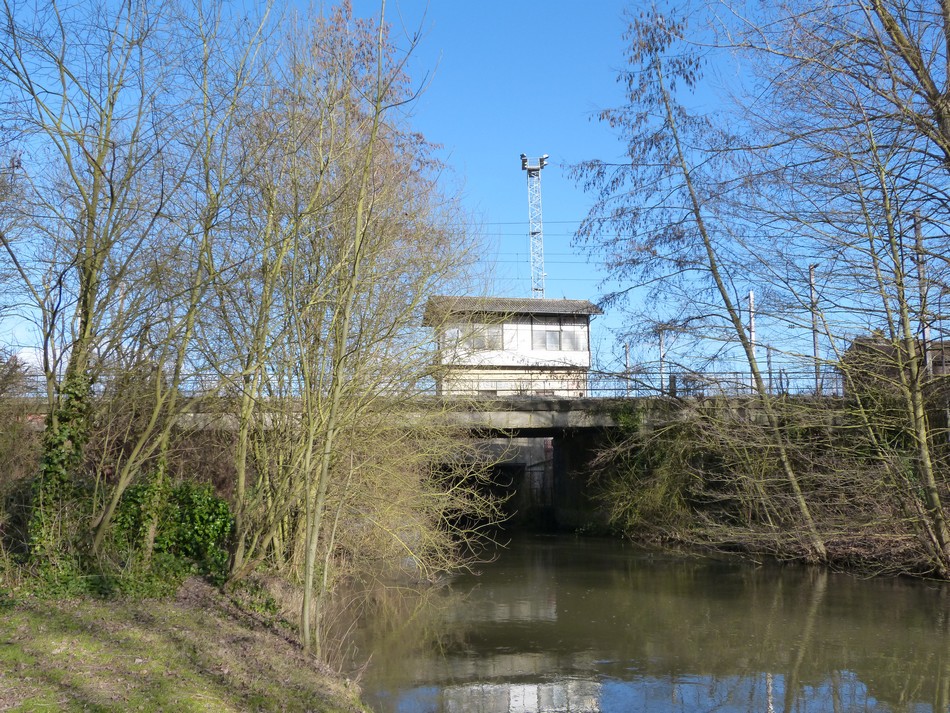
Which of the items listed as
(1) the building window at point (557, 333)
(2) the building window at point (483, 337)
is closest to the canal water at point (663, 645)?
(2) the building window at point (483, 337)

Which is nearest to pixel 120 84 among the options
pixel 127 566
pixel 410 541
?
pixel 127 566

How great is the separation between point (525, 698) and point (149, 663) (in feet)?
13.2

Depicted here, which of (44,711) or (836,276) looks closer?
(44,711)

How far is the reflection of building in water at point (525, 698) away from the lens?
8.70 meters

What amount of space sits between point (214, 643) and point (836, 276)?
1077 centimetres

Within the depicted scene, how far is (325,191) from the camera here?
11.1 m

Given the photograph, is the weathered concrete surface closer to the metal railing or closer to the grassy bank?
the metal railing

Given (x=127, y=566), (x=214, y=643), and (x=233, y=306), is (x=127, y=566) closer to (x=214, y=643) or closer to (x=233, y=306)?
(x=214, y=643)

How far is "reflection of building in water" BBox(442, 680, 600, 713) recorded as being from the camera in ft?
28.5

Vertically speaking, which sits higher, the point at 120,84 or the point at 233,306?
the point at 120,84

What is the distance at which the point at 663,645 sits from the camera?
459 inches

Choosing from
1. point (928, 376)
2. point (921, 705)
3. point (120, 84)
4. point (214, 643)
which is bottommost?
point (921, 705)

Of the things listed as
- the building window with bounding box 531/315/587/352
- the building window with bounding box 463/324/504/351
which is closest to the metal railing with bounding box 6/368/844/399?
the building window with bounding box 463/324/504/351

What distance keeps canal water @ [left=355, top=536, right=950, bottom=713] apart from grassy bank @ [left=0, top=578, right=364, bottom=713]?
1.51m
